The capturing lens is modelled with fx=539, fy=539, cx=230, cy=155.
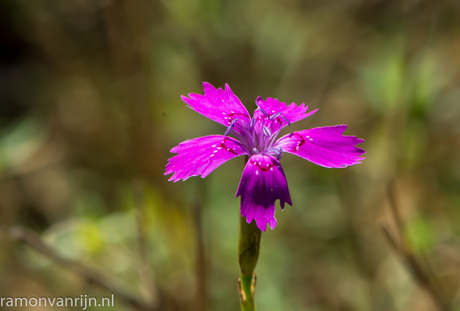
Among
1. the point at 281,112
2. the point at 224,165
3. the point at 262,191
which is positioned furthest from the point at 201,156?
the point at 224,165

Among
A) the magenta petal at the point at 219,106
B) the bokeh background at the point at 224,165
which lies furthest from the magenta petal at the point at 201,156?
the bokeh background at the point at 224,165

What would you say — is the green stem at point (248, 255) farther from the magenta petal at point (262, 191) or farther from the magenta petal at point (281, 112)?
the magenta petal at point (281, 112)

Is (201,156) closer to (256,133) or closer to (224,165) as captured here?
(256,133)

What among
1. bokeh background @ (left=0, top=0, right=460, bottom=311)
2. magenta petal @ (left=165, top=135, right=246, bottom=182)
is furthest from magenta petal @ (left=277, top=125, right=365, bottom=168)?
bokeh background @ (left=0, top=0, right=460, bottom=311)

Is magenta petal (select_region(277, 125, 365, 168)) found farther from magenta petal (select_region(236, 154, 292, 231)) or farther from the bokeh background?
the bokeh background

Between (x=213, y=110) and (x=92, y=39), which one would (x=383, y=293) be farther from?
(x=92, y=39)

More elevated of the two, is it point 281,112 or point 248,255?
point 281,112

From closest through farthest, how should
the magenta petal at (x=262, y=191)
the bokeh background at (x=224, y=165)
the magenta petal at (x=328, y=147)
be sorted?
1. the magenta petal at (x=262, y=191)
2. the magenta petal at (x=328, y=147)
3. the bokeh background at (x=224, y=165)

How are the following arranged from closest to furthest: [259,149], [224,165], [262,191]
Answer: [262,191] < [259,149] < [224,165]
